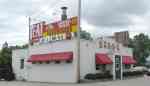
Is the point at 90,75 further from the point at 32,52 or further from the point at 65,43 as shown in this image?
the point at 32,52

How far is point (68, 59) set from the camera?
27547 mm

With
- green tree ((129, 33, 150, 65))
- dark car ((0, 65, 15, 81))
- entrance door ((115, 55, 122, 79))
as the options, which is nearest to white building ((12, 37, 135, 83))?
entrance door ((115, 55, 122, 79))

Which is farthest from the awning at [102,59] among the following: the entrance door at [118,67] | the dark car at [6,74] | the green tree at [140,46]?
Result: the green tree at [140,46]

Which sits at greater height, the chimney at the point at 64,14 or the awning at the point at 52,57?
the chimney at the point at 64,14

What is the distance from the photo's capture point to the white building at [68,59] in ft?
92.5

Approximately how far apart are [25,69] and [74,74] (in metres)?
10.4

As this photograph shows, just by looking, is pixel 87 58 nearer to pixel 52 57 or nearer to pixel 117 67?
pixel 52 57

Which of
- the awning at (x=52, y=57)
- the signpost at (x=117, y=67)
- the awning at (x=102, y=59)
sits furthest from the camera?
the signpost at (x=117, y=67)

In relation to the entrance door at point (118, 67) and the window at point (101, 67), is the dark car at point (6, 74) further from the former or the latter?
the entrance door at point (118, 67)

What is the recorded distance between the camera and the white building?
2820cm

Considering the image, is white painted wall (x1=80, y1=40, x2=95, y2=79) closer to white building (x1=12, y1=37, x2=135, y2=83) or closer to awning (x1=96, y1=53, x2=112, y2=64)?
white building (x1=12, y1=37, x2=135, y2=83)

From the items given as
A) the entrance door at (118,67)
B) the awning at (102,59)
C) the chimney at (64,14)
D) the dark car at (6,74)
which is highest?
the chimney at (64,14)

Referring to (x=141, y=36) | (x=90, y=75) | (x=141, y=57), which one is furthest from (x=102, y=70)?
(x=141, y=36)

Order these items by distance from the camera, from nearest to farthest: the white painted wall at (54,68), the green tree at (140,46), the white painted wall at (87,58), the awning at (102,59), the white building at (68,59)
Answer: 1. the white painted wall at (54,68)
2. the white building at (68,59)
3. the white painted wall at (87,58)
4. the awning at (102,59)
5. the green tree at (140,46)
